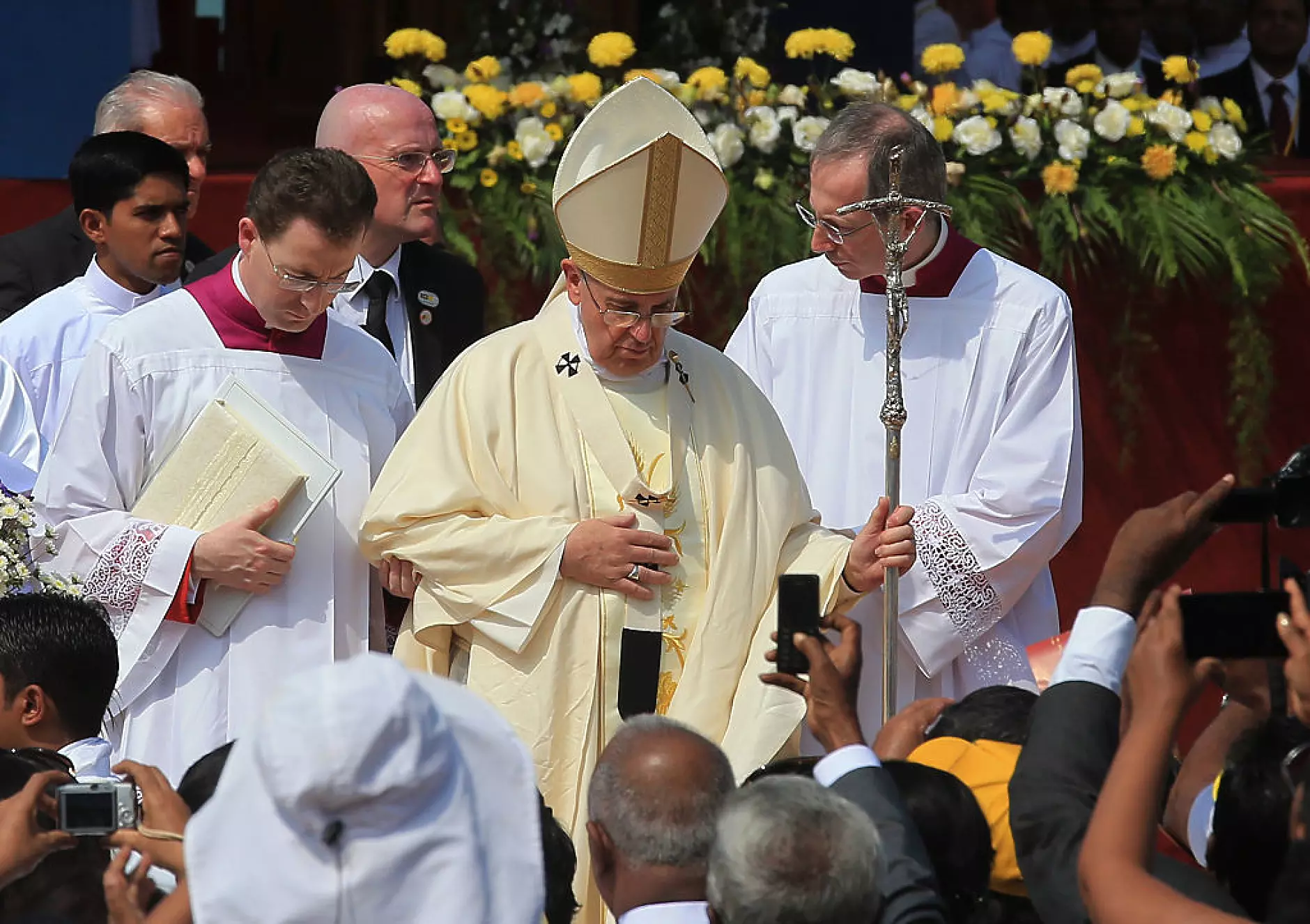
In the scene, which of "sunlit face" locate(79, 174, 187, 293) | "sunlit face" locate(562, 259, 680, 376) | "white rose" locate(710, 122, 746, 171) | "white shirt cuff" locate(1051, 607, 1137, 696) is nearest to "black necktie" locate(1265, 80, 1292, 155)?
"white rose" locate(710, 122, 746, 171)

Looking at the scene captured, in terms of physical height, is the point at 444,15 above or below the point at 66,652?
above

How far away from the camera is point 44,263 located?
7109 mm

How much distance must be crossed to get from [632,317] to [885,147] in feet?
3.63

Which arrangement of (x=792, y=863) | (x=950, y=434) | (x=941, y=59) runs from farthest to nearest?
(x=941, y=59) → (x=950, y=434) → (x=792, y=863)

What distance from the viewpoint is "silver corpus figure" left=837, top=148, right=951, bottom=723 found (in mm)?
5465

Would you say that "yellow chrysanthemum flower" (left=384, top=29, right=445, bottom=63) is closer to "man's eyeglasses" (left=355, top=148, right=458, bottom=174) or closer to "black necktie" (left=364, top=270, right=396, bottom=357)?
"man's eyeglasses" (left=355, top=148, right=458, bottom=174)

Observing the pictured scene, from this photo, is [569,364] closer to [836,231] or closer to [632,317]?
[632,317]

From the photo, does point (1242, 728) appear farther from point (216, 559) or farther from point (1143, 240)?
point (1143, 240)

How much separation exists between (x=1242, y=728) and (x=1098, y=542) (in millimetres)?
4454

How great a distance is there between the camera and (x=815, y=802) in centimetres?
319

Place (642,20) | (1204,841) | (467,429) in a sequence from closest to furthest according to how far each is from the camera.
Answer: (1204,841)
(467,429)
(642,20)

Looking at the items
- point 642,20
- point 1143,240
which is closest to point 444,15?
point 642,20

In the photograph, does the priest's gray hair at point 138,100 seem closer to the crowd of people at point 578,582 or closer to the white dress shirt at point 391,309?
the crowd of people at point 578,582

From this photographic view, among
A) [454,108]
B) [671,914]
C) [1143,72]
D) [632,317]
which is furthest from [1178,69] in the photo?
[671,914]
